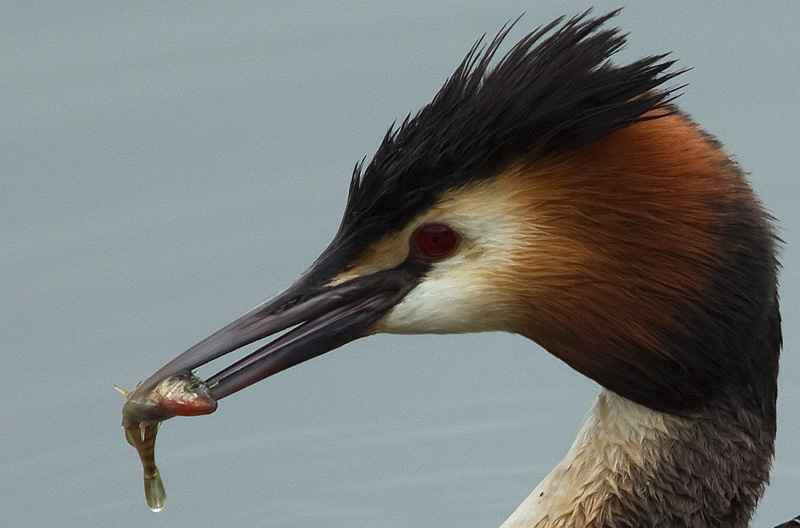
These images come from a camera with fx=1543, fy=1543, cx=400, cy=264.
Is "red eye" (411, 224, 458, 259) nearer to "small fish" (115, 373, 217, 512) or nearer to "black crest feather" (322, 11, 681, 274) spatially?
"black crest feather" (322, 11, 681, 274)

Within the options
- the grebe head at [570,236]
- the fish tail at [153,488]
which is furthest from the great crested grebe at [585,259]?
the fish tail at [153,488]

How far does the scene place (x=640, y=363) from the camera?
3705 millimetres

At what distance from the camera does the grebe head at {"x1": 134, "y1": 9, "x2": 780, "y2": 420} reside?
3633 millimetres

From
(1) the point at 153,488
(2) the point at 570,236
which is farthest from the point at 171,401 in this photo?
(2) the point at 570,236

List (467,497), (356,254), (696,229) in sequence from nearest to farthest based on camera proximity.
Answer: (696,229)
(356,254)
(467,497)

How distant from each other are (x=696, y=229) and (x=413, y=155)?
0.70m

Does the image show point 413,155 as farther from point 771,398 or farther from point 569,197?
point 771,398

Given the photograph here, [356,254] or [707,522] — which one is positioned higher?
[356,254]

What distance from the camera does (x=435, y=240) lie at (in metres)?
3.78

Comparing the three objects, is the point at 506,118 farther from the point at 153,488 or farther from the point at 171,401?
the point at 153,488

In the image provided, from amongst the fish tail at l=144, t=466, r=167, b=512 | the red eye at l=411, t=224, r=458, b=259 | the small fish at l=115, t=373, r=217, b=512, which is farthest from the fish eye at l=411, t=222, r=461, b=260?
the fish tail at l=144, t=466, r=167, b=512

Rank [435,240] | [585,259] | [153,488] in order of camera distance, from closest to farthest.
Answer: [585,259], [435,240], [153,488]

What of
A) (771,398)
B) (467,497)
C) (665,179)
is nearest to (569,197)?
(665,179)

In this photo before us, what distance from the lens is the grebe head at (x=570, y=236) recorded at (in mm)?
3633
